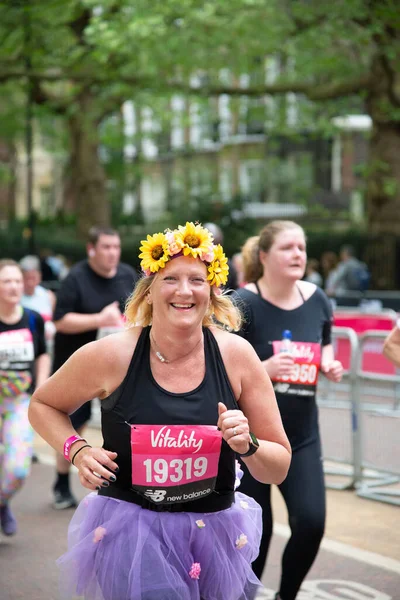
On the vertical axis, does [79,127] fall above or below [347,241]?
above

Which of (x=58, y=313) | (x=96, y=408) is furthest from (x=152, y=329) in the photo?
(x=96, y=408)

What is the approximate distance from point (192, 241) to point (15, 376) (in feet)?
12.9

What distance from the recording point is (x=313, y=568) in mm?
6367

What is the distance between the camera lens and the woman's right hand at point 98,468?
3539 mm

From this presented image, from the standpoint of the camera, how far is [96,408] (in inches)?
479

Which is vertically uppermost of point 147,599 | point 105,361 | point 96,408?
point 105,361

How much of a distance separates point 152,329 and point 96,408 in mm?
8504

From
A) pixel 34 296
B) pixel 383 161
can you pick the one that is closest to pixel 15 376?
pixel 34 296

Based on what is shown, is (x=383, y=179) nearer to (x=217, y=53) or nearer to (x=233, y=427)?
(x=217, y=53)

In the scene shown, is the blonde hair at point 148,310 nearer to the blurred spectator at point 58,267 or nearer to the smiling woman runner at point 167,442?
the smiling woman runner at point 167,442

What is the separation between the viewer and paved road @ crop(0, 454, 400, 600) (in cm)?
587

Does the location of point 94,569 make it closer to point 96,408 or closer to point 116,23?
point 96,408

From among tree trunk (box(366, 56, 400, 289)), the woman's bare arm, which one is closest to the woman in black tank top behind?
the woman's bare arm

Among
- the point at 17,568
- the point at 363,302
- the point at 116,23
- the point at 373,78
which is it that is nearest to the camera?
the point at 17,568
